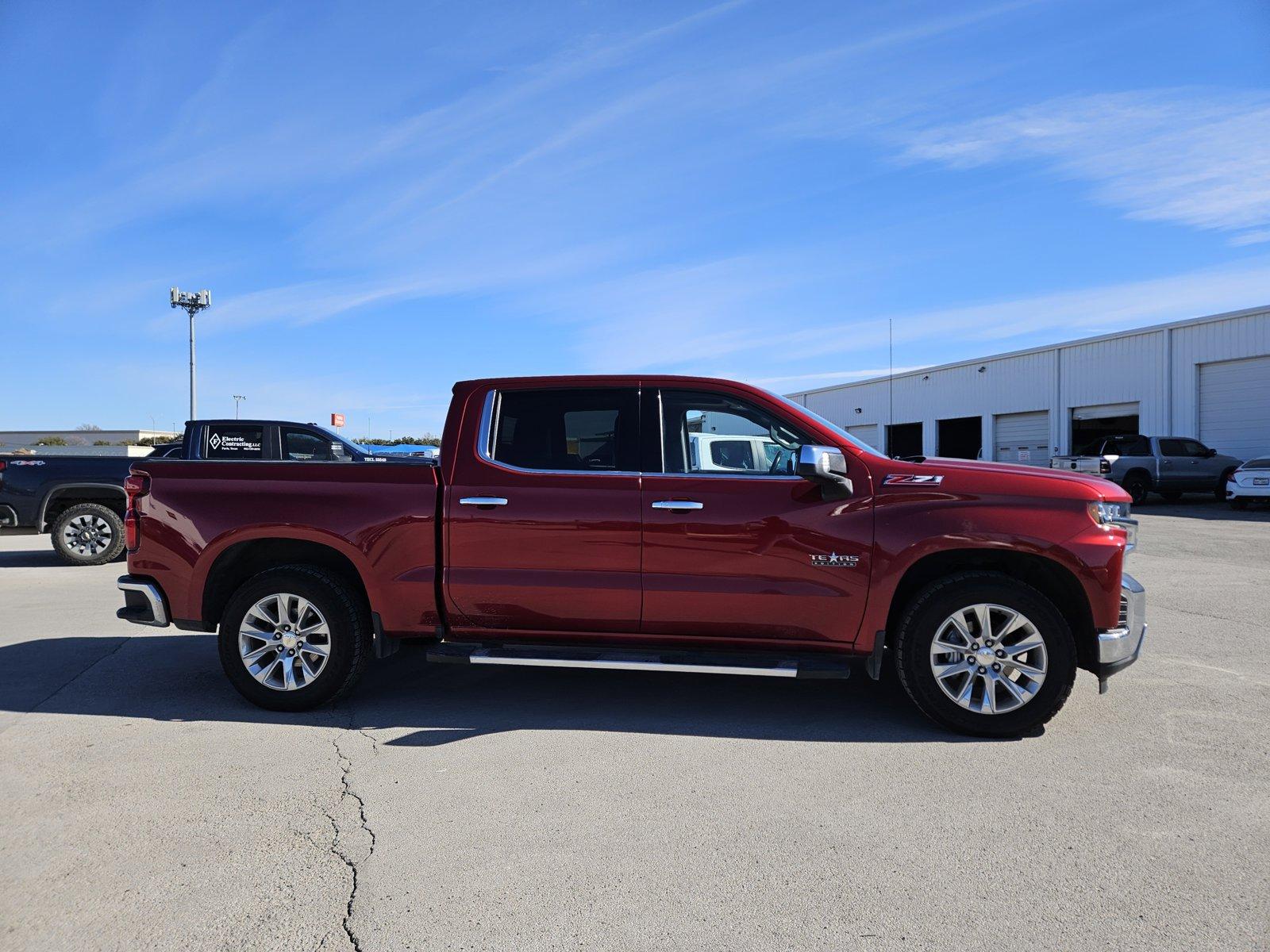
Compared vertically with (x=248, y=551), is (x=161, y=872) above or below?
below

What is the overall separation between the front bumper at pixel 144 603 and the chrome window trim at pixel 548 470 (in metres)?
→ 2.09

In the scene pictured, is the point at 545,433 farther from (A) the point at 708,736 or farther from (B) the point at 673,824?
(B) the point at 673,824

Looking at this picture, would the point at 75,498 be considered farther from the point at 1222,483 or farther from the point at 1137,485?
the point at 1222,483

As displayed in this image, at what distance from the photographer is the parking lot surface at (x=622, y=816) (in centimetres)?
280

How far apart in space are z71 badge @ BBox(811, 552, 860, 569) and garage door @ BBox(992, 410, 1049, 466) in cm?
2996

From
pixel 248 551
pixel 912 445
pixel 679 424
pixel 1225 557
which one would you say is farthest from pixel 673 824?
pixel 912 445

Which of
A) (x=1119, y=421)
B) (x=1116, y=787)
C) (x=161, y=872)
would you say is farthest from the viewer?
(x=1119, y=421)

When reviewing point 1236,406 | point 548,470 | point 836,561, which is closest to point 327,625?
point 548,470

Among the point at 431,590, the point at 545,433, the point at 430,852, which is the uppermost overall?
the point at 545,433

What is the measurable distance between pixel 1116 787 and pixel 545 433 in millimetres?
3292

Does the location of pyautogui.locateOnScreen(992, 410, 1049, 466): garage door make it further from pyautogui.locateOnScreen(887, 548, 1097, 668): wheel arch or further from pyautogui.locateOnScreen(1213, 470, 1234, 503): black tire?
pyautogui.locateOnScreen(887, 548, 1097, 668): wheel arch

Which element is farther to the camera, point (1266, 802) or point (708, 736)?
point (708, 736)

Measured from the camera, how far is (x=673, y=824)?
354cm

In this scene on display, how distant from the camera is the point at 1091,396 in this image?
30.8 m
